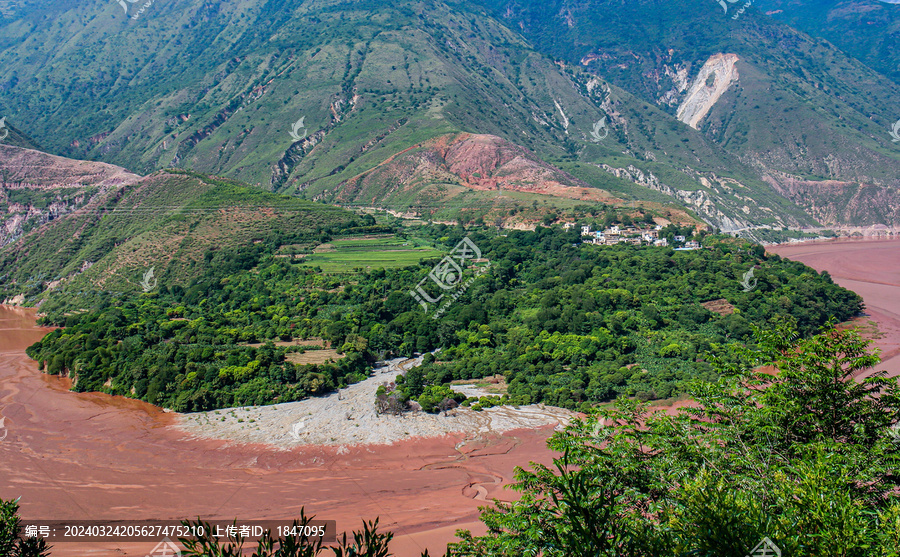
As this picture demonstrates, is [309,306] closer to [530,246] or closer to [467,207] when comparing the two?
[530,246]

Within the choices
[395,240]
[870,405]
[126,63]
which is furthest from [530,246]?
[126,63]

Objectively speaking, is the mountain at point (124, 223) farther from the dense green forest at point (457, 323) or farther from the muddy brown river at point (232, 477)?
the muddy brown river at point (232, 477)
